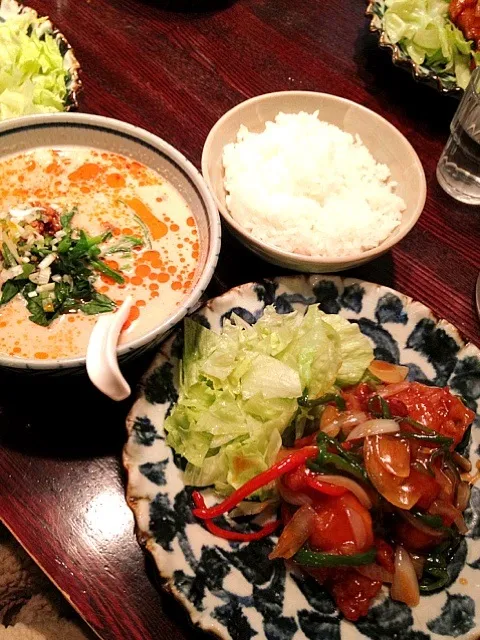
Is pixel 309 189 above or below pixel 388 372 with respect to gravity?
above

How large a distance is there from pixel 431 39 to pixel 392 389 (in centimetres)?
182

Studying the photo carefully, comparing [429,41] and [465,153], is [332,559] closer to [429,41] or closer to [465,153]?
[465,153]

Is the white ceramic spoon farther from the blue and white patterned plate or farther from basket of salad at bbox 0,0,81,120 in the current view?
basket of salad at bbox 0,0,81,120

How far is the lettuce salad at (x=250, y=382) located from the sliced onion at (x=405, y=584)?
1.38 feet

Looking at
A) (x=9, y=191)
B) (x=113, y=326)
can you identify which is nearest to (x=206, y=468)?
(x=113, y=326)

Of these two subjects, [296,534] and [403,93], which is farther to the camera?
[403,93]

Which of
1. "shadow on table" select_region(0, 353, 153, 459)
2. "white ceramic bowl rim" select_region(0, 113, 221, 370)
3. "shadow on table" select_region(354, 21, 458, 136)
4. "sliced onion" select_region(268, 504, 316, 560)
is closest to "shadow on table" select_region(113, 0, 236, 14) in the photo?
"shadow on table" select_region(354, 21, 458, 136)

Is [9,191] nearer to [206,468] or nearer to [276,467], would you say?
[206,468]

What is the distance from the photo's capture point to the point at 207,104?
104 inches

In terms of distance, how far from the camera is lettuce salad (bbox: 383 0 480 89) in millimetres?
2674

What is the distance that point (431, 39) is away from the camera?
2664 millimetres

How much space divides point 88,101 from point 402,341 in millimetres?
1657

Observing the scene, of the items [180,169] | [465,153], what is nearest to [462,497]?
[180,169]

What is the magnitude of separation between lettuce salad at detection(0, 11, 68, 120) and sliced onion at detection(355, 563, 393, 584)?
6.19ft
